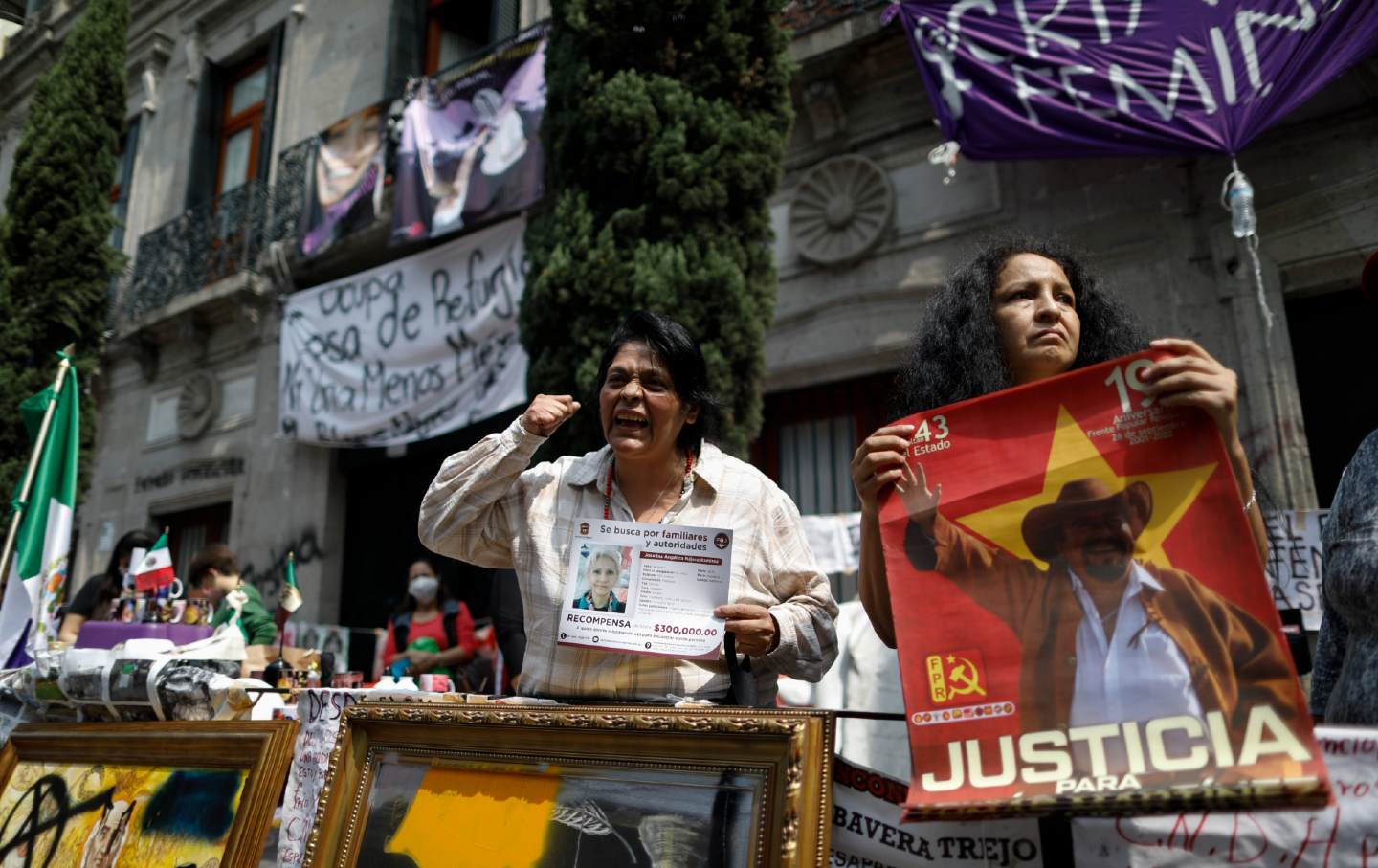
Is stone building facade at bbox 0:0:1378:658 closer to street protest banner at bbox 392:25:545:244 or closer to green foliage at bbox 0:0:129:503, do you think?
street protest banner at bbox 392:25:545:244

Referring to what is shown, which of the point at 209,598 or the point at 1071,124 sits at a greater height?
the point at 1071,124

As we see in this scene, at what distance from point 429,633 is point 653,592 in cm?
500

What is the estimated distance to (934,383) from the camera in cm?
194

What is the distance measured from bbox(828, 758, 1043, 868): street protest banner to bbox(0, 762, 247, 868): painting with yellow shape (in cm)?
139

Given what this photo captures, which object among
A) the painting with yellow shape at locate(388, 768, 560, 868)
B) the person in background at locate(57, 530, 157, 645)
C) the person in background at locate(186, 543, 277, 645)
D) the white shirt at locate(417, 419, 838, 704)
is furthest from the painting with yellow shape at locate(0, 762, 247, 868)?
the person in background at locate(57, 530, 157, 645)

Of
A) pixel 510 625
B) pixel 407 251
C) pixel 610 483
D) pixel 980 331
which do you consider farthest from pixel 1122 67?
pixel 407 251

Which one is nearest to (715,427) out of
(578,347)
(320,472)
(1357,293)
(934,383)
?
(934,383)

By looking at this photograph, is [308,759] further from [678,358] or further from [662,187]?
[662,187]

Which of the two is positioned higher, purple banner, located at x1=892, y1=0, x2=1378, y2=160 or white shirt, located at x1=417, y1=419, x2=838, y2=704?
purple banner, located at x1=892, y1=0, x2=1378, y2=160

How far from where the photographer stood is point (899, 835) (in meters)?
1.61

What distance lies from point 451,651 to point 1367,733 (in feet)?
17.8

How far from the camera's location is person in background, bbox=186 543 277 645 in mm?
4961

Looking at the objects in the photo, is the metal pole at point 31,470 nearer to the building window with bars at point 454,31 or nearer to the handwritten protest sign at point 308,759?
the handwritten protest sign at point 308,759

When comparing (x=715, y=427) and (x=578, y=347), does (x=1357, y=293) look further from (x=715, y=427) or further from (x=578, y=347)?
(x=715, y=427)
